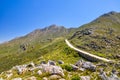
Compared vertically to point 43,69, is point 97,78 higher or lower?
lower

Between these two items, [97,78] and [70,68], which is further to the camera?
[70,68]

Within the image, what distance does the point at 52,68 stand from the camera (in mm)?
60594

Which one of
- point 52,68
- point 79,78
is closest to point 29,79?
point 52,68

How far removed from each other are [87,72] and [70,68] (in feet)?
17.5

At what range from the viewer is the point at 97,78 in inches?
2276

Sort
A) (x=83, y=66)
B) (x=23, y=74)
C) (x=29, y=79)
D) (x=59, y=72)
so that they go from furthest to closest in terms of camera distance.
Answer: (x=83, y=66), (x=23, y=74), (x=59, y=72), (x=29, y=79)

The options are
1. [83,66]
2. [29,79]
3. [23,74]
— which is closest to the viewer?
[29,79]

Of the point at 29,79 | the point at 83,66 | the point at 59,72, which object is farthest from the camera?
the point at 83,66

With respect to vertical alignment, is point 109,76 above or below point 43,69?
below

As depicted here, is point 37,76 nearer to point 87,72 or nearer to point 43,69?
point 43,69

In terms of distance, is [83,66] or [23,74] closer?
[23,74]

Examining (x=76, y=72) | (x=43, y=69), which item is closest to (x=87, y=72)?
(x=76, y=72)

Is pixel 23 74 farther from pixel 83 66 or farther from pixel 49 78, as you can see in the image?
pixel 83 66

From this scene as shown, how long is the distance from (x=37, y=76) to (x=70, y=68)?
1215cm
